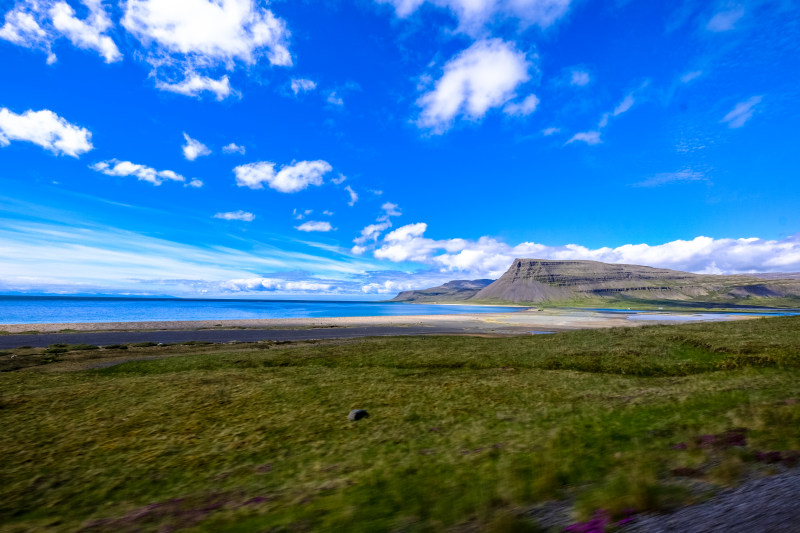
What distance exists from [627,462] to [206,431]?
48.2 feet

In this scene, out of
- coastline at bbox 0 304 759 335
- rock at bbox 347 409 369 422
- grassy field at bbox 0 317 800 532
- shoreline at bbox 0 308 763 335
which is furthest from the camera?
shoreline at bbox 0 308 763 335

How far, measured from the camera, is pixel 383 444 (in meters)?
12.3

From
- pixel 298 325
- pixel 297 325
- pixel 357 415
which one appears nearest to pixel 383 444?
pixel 357 415

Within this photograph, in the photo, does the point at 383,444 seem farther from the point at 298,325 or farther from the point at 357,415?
the point at 298,325

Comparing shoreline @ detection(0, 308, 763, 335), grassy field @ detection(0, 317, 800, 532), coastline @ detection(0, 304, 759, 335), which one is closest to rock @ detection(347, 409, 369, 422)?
grassy field @ detection(0, 317, 800, 532)

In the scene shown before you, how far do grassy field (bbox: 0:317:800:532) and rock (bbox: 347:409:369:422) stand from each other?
1.38 feet

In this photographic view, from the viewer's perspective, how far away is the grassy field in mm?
7797

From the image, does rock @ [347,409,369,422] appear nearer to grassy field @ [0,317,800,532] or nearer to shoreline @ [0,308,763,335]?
grassy field @ [0,317,800,532]

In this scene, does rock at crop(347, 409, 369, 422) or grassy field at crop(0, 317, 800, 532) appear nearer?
grassy field at crop(0, 317, 800, 532)

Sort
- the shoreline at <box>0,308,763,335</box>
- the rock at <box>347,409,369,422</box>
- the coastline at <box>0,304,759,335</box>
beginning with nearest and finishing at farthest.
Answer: the rock at <box>347,409,369,422</box>
the coastline at <box>0,304,759,335</box>
the shoreline at <box>0,308,763,335</box>

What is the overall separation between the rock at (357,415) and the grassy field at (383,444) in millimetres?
420

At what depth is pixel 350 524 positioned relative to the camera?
7.17m

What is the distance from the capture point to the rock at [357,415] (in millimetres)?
15148

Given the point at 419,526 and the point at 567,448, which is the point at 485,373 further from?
the point at 419,526
